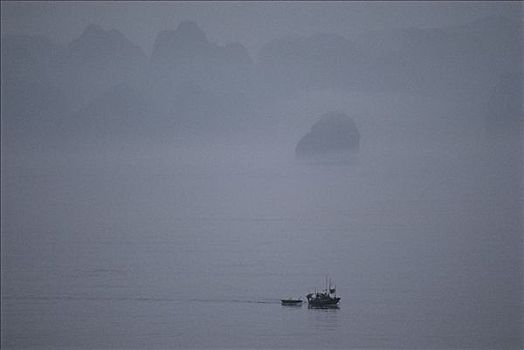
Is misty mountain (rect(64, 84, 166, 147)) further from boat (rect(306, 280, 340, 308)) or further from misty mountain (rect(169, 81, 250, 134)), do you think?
boat (rect(306, 280, 340, 308))

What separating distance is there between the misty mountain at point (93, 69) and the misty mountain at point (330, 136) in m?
1.66

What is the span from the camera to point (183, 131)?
8219 mm

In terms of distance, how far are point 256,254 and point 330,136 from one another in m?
1.28

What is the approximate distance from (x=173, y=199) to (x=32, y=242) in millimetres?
1335

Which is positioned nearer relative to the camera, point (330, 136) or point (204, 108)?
point (330, 136)

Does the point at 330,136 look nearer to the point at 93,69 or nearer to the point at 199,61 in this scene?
the point at 199,61

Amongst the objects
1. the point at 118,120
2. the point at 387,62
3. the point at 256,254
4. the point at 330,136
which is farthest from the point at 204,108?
the point at 387,62

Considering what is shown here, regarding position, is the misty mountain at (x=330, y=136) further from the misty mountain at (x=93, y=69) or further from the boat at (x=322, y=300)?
the misty mountain at (x=93, y=69)

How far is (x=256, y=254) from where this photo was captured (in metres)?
7.82

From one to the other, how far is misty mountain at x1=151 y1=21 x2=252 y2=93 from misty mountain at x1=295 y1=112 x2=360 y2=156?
0.77 metres

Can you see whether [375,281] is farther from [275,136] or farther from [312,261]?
[275,136]

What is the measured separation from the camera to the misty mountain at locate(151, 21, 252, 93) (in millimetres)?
8234

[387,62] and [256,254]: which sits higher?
[387,62]

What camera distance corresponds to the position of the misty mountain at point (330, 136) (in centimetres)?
809
